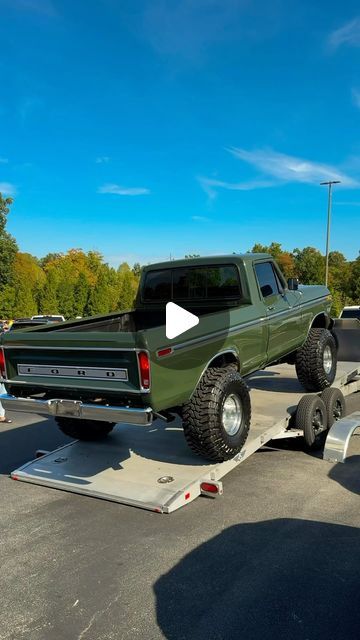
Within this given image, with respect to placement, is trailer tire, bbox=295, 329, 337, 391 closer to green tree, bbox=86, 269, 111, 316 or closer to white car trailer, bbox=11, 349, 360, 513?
white car trailer, bbox=11, 349, 360, 513

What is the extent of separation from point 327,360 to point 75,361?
418 cm

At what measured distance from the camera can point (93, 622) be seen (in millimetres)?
2795

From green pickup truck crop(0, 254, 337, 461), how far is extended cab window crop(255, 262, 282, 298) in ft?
0.06

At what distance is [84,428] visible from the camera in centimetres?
550

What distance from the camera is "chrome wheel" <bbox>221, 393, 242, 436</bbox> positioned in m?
4.61

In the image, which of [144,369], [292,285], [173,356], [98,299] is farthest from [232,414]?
[98,299]

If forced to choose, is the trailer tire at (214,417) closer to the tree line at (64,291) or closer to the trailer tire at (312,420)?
the trailer tire at (312,420)

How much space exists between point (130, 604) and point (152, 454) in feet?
6.66

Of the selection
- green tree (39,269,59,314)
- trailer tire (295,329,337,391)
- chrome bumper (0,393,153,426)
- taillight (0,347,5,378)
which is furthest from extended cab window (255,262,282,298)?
green tree (39,269,59,314)

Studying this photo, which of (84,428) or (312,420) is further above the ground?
(312,420)

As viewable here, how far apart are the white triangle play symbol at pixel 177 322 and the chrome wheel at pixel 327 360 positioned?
134 inches

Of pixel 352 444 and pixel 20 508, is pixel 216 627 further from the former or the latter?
pixel 352 444

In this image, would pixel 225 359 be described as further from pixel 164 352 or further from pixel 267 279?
pixel 267 279

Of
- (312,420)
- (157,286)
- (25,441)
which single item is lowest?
(25,441)
